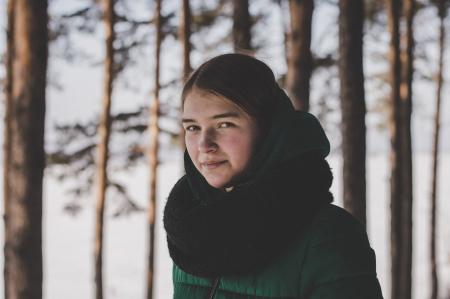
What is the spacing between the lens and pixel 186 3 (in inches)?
396

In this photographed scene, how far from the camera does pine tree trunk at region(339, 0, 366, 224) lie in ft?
18.8

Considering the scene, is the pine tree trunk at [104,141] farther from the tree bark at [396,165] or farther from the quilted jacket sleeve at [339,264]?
the quilted jacket sleeve at [339,264]

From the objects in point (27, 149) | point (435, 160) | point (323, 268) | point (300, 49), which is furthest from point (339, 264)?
point (435, 160)

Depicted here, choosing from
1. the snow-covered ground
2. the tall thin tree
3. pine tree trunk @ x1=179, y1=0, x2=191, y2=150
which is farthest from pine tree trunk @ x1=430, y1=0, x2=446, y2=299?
pine tree trunk @ x1=179, y1=0, x2=191, y2=150

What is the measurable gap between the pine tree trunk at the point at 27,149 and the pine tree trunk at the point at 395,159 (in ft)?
24.4

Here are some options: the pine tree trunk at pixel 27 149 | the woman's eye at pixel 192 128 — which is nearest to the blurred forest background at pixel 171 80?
the pine tree trunk at pixel 27 149

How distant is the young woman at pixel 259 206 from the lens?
1.33 metres

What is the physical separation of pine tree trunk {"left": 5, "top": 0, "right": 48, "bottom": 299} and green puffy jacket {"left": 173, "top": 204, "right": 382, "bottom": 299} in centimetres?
360

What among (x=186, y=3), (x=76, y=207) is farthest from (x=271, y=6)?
(x=76, y=207)

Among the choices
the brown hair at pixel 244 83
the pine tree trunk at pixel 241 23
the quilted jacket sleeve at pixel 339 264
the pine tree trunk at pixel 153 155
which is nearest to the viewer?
the quilted jacket sleeve at pixel 339 264

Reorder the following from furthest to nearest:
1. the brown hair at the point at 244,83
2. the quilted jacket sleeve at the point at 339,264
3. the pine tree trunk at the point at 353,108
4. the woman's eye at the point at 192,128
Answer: the pine tree trunk at the point at 353,108 < the woman's eye at the point at 192,128 < the brown hair at the point at 244,83 < the quilted jacket sleeve at the point at 339,264

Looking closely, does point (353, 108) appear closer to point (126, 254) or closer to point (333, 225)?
point (333, 225)

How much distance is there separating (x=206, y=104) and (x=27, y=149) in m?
3.50

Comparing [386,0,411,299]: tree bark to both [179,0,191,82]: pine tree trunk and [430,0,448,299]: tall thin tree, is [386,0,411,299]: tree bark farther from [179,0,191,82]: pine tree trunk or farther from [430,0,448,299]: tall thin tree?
[179,0,191,82]: pine tree trunk
